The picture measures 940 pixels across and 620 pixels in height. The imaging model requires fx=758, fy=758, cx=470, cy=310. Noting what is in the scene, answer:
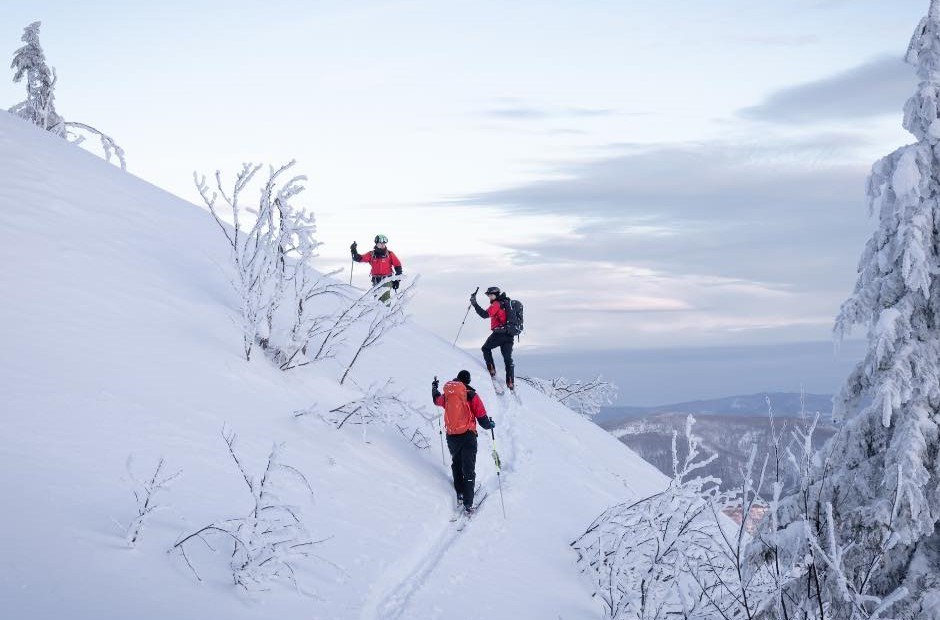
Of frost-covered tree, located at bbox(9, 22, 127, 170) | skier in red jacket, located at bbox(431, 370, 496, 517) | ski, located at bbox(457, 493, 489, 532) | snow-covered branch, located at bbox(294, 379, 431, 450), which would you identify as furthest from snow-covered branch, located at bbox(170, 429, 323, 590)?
frost-covered tree, located at bbox(9, 22, 127, 170)

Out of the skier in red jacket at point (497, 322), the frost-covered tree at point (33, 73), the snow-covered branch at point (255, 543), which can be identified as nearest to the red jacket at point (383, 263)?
the skier in red jacket at point (497, 322)

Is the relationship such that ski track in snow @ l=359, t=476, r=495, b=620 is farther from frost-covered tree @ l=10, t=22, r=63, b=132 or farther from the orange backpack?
frost-covered tree @ l=10, t=22, r=63, b=132

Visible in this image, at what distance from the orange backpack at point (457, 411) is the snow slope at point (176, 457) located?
2.47 feet

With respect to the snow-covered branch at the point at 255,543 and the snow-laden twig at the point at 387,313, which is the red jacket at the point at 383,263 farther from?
the snow-covered branch at the point at 255,543

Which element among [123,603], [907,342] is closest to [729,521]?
[907,342]

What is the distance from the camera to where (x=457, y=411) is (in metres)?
10.5

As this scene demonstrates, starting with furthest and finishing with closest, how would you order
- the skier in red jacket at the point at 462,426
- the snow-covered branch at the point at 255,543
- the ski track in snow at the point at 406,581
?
the skier in red jacket at the point at 462,426, the ski track in snow at the point at 406,581, the snow-covered branch at the point at 255,543

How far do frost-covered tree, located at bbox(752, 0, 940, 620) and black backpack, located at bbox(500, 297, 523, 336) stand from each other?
8.84 metres

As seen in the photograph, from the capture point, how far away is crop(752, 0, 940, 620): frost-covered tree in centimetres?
768

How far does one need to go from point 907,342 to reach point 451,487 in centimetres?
596

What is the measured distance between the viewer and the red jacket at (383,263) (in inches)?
654

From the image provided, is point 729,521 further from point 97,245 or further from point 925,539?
point 97,245

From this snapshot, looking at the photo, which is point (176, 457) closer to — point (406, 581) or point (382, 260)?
point (406, 581)

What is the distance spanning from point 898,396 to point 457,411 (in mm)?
5322
